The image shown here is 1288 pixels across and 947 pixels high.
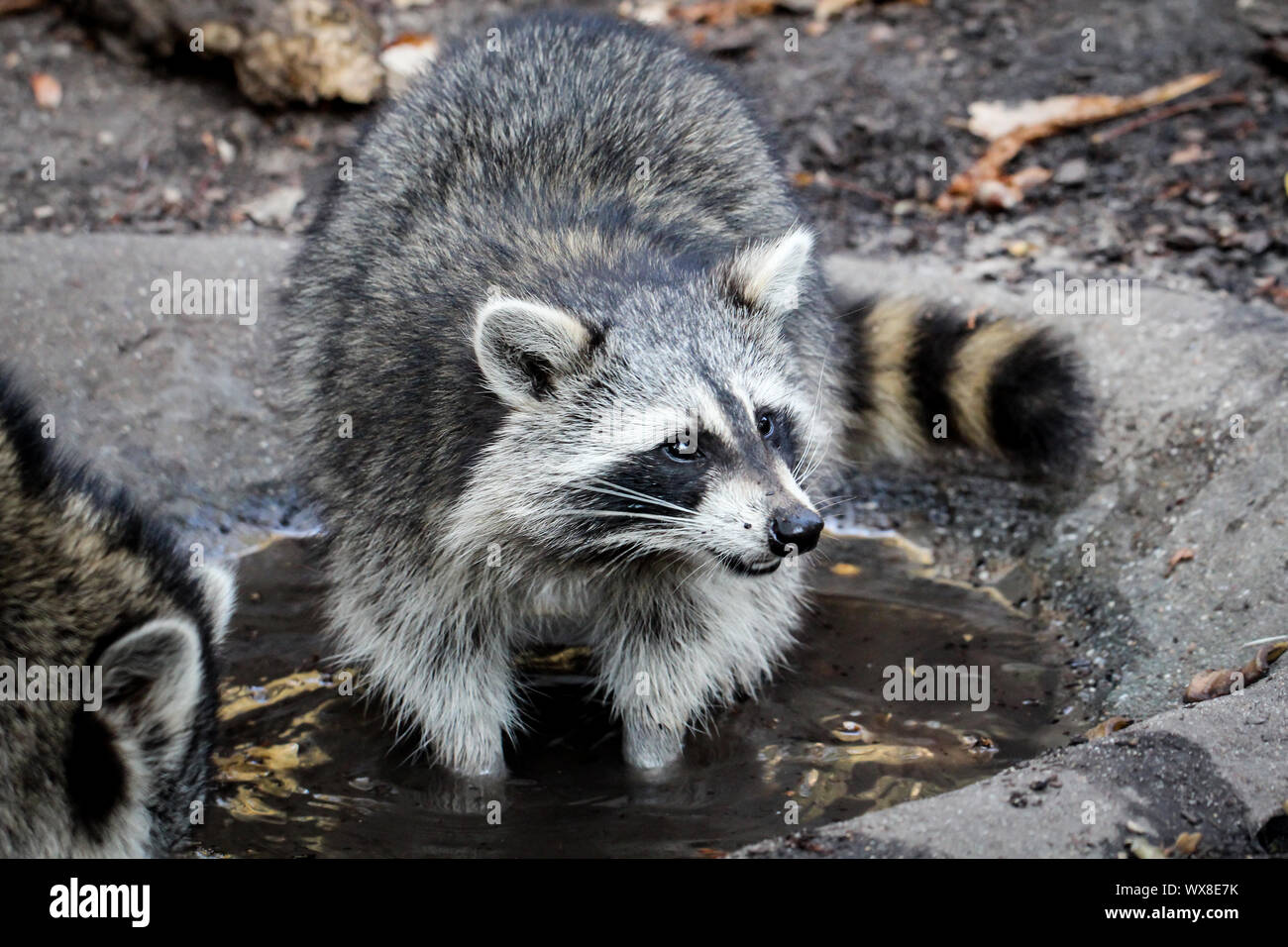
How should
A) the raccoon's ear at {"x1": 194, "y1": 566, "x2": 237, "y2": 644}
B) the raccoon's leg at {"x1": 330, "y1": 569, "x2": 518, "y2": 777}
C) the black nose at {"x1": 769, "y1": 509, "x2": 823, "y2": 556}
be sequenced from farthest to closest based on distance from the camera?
the raccoon's leg at {"x1": 330, "y1": 569, "x2": 518, "y2": 777}, the black nose at {"x1": 769, "y1": 509, "x2": 823, "y2": 556}, the raccoon's ear at {"x1": 194, "y1": 566, "x2": 237, "y2": 644}

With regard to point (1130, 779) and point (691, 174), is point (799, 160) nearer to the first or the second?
point (691, 174)

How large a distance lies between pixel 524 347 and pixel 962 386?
6.93 feet

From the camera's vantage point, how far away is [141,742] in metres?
2.74

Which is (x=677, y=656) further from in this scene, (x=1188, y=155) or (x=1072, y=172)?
(x=1188, y=155)

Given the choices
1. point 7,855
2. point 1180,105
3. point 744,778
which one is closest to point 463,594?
point 744,778

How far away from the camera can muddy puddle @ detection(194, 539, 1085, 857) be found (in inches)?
145

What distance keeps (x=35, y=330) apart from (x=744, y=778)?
3.30 metres

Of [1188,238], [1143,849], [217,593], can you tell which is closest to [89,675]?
[217,593]

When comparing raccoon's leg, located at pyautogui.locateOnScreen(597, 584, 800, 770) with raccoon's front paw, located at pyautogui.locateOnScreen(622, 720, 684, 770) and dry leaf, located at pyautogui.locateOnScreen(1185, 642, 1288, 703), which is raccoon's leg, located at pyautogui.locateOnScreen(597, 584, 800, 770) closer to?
raccoon's front paw, located at pyautogui.locateOnScreen(622, 720, 684, 770)

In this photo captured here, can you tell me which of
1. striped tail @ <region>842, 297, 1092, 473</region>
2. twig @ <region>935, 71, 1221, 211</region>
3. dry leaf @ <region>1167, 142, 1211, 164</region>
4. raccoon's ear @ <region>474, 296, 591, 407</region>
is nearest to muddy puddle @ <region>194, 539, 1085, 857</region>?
striped tail @ <region>842, 297, 1092, 473</region>

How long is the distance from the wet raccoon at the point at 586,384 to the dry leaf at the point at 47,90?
10.6 ft

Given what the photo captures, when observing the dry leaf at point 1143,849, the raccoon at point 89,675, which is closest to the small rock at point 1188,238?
the dry leaf at point 1143,849

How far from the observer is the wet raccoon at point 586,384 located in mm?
3521

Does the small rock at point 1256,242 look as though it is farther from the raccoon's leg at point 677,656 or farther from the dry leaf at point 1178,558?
the raccoon's leg at point 677,656
